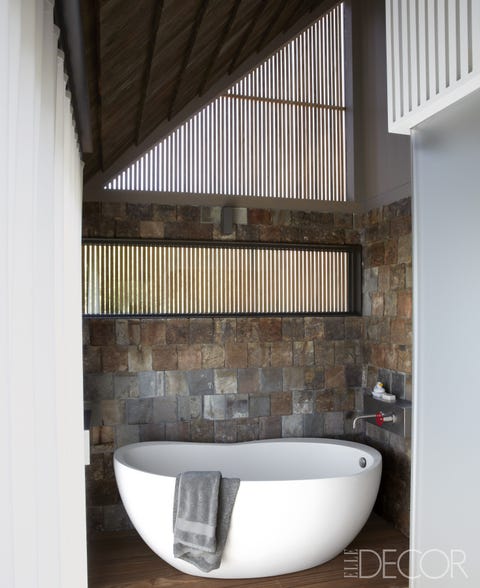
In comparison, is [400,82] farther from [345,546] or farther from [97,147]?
[345,546]

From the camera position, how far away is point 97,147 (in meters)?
3.21

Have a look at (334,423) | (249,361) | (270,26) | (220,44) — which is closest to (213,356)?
(249,361)

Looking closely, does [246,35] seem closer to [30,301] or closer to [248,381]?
[248,381]

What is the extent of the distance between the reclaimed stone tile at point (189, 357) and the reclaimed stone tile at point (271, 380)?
0.52m

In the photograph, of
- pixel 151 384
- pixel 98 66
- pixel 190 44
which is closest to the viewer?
pixel 98 66

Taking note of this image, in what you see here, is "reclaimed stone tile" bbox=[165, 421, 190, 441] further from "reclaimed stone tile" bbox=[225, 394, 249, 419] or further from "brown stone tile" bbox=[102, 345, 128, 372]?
"brown stone tile" bbox=[102, 345, 128, 372]

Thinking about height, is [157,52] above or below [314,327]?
above

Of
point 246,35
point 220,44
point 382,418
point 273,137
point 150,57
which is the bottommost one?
point 382,418

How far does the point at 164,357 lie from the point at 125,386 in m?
0.35

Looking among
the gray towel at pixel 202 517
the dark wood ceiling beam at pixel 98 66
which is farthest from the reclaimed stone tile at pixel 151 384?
the dark wood ceiling beam at pixel 98 66

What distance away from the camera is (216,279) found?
3996 mm

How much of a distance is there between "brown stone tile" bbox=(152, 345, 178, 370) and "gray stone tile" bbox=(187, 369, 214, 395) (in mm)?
150

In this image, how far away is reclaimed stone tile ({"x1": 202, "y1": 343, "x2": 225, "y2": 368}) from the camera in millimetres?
3900

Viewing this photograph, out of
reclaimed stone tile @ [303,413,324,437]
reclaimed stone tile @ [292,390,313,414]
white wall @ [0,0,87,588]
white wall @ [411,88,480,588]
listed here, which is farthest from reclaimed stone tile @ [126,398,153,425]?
white wall @ [411,88,480,588]
